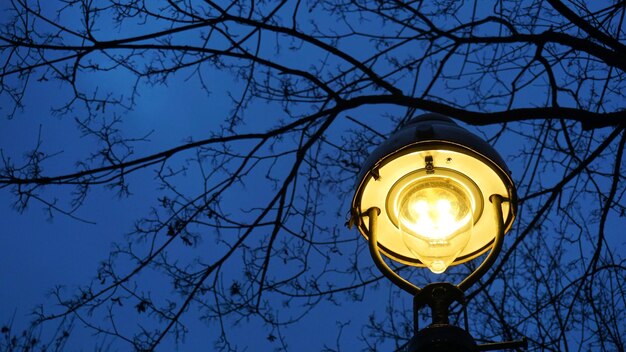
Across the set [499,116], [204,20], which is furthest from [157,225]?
[499,116]

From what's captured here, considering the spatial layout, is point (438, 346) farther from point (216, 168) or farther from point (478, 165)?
point (216, 168)

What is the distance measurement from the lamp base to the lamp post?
11.1 inches

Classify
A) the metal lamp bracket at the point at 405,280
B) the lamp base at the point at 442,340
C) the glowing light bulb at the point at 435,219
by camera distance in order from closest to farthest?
1. the lamp base at the point at 442,340
2. the metal lamp bracket at the point at 405,280
3. the glowing light bulb at the point at 435,219

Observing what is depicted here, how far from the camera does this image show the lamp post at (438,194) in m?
2.26

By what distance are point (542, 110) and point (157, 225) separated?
262 centimetres

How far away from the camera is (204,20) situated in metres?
4.32

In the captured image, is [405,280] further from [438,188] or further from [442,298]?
[438,188]

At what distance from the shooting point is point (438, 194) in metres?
2.30

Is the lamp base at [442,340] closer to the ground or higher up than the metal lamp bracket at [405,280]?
closer to the ground

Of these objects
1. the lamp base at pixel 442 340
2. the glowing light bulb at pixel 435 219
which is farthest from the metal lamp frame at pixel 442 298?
the glowing light bulb at pixel 435 219

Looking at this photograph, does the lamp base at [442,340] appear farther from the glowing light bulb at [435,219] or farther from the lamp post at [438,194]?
the glowing light bulb at [435,219]

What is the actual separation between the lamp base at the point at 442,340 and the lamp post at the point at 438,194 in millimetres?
282

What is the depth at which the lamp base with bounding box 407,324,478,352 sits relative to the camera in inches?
72.7

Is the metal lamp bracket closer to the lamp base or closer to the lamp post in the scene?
the lamp post
